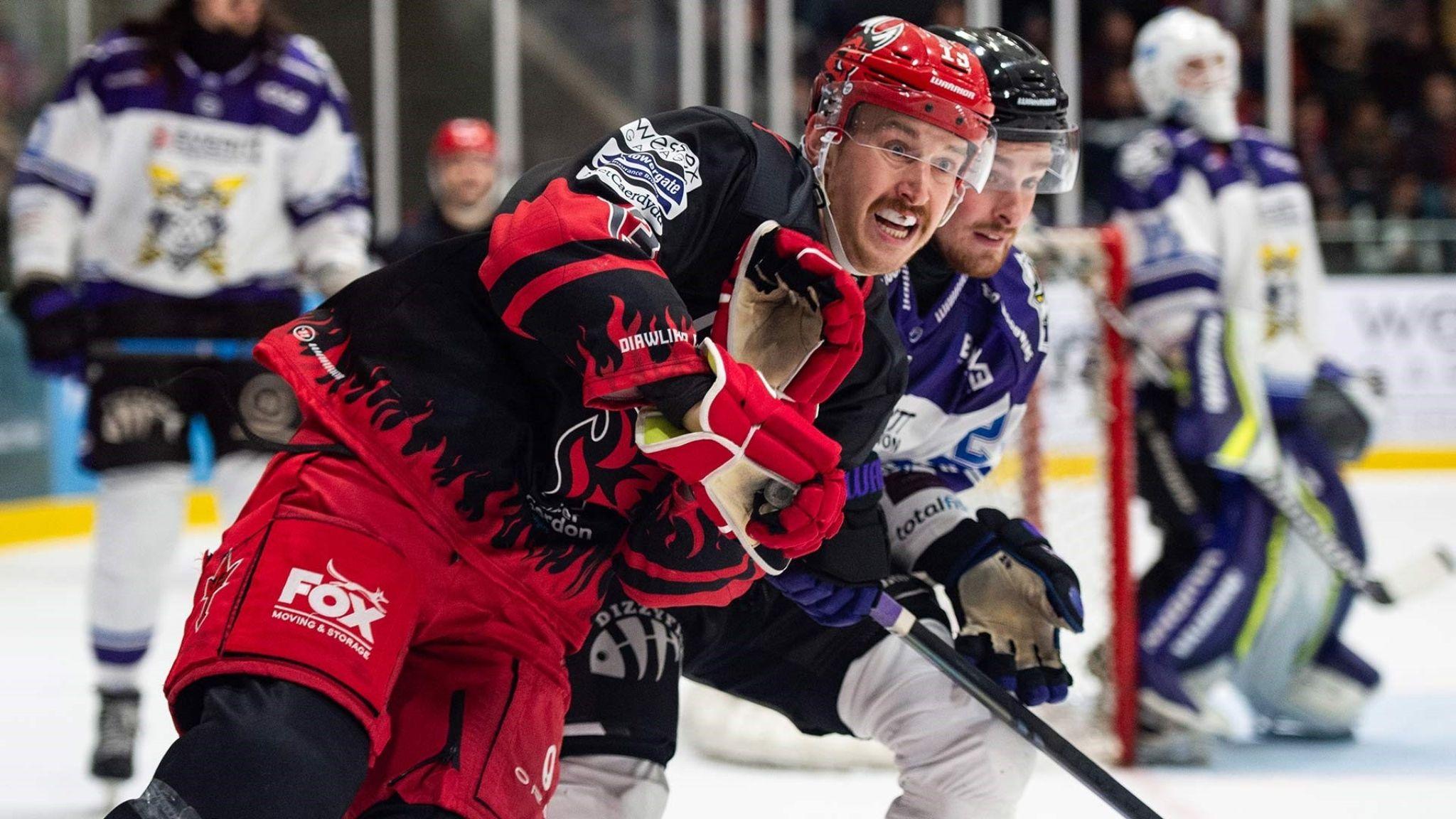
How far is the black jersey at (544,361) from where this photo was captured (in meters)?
1.49

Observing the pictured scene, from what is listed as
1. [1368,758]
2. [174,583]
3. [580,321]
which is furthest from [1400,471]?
[580,321]

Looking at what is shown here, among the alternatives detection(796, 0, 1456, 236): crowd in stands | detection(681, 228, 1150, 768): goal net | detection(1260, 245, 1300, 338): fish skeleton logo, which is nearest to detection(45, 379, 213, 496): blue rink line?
Result: detection(681, 228, 1150, 768): goal net

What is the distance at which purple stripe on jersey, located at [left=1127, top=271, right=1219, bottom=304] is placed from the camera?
3.44m

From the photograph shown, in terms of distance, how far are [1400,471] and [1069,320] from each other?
1952 mm

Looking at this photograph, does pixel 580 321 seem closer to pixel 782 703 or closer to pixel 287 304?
pixel 782 703

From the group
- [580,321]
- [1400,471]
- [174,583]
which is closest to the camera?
[580,321]

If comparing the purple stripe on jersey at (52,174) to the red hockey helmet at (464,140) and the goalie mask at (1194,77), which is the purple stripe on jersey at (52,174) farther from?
the goalie mask at (1194,77)

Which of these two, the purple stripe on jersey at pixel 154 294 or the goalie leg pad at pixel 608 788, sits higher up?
the purple stripe on jersey at pixel 154 294

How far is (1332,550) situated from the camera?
11.6 ft

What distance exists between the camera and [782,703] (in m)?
1.99

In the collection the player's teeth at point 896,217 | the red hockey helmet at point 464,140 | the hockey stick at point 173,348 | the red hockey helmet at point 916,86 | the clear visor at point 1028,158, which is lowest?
the hockey stick at point 173,348

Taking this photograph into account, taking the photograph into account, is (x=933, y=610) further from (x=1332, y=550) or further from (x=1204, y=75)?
(x=1204, y=75)

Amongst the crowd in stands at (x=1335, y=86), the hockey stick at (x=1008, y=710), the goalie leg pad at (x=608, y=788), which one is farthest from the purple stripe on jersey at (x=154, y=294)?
the crowd in stands at (x=1335, y=86)

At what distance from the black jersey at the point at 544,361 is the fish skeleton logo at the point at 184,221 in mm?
→ 1614
